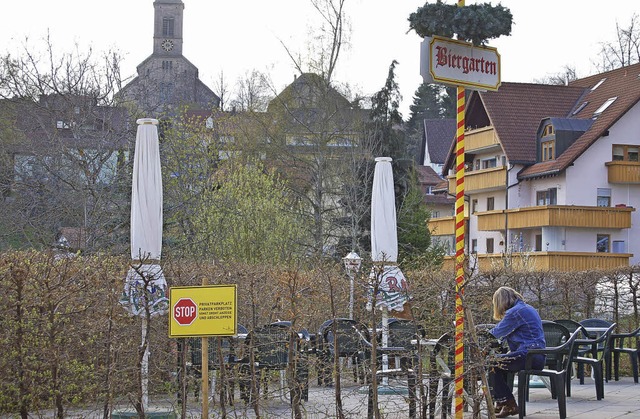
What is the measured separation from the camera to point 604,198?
5128 cm

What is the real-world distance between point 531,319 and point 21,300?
5.19 metres

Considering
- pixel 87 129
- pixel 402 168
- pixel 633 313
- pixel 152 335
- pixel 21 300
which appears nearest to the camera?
pixel 21 300

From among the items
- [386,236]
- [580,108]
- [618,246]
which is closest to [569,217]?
[618,246]

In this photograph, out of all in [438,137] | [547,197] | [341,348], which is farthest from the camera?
[438,137]

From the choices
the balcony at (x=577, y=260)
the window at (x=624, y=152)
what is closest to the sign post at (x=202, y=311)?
the balcony at (x=577, y=260)

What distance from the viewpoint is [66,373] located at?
10.5 meters

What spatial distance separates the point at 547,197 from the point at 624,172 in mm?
3903

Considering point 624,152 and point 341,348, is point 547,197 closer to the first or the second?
point 624,152

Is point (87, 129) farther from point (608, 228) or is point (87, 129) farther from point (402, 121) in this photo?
point (608, 228)

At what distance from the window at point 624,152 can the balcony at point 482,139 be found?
5828 millimetres

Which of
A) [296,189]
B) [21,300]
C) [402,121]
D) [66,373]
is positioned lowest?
[66,373]

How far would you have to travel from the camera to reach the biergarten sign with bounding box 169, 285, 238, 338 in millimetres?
8656

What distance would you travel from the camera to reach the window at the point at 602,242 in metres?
50.2

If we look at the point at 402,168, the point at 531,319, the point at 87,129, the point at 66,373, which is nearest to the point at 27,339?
the point at 66,373
